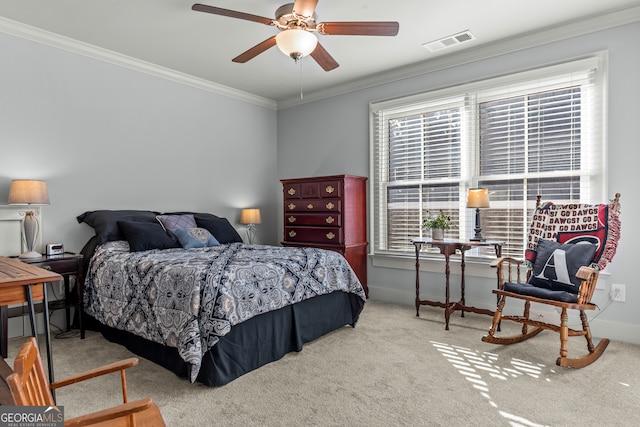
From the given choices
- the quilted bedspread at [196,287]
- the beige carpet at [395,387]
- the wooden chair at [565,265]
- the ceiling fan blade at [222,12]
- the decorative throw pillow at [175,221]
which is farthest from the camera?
the decorative throw pillow at [175,221]

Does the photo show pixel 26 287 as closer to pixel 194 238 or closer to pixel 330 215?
pixel 194 238

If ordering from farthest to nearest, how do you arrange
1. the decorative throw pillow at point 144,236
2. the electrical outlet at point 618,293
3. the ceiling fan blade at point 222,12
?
1. the decorative throw pillow at point 144,236
2. the electrical outlet at point 618,293
3. the ceiling fan blade at point 222,12

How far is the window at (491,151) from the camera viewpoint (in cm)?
342

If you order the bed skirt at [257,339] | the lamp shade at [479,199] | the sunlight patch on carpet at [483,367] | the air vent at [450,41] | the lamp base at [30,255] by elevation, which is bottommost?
the sunlight patch on carpet at [483,367]

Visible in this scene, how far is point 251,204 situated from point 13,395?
4654 millimetres

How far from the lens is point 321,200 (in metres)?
4.54

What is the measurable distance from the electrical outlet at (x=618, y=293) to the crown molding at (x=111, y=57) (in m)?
4.68

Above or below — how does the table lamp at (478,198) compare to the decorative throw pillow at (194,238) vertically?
above

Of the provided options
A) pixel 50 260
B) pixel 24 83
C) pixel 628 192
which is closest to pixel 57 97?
pixel 24 83

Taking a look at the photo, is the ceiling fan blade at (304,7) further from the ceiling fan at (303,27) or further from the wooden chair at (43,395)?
the wooden chair at (43,395)

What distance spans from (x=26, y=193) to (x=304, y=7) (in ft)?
8.79

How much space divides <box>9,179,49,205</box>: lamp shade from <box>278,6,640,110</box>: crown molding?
3437 millimetres

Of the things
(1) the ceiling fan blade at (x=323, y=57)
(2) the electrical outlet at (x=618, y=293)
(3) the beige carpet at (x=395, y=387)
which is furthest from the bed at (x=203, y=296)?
(2) the electrical outlet at (x=618, y=293)

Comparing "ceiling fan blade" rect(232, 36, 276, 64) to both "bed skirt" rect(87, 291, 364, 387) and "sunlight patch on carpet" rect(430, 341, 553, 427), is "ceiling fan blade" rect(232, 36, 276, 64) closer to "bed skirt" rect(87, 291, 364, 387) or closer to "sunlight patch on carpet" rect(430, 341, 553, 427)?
"bed skirt" rect(87, 291, 364, 387)
